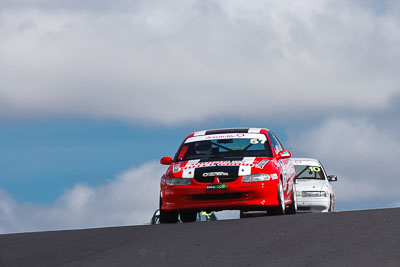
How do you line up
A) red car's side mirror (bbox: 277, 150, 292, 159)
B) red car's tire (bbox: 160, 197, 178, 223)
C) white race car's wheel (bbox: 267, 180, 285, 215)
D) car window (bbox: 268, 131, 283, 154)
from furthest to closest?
car window (bbox: 268, 131, 283, 154), red car's side mirror (bbox: 277, 150, 292, 159), red car's tire (bbox: 160, 197, 178, 223), white race car's wheel (bbox: 267, 180, 285, 215)

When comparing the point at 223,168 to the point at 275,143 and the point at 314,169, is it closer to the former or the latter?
the point at 275,143

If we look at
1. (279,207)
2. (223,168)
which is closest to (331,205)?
(279,207)

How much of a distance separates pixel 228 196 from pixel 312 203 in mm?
6976

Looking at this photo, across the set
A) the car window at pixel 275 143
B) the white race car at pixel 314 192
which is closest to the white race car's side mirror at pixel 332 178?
the white race car at pixel 314 192

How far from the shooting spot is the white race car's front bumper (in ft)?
66.8

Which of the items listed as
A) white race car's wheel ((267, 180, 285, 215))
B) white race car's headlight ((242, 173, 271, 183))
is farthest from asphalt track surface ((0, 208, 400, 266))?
white race car's wheel ((267, 180, 285, 215))

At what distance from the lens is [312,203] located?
66.8 feet

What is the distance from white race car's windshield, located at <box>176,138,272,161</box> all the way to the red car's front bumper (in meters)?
1.00

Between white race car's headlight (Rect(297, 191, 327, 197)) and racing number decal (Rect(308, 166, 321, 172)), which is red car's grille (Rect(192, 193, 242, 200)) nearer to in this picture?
white race car's headlight (Rect(297, 191, 327, 197))

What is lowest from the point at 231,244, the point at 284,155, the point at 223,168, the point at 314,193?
the point at 231,244

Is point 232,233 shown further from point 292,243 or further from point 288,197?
point 288,197

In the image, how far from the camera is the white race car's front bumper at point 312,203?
66.8 feet

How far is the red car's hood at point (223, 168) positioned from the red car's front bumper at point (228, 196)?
0.56ft

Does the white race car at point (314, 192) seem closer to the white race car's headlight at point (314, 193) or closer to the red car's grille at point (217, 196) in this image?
the white race car's headlight at point (314, 193)
